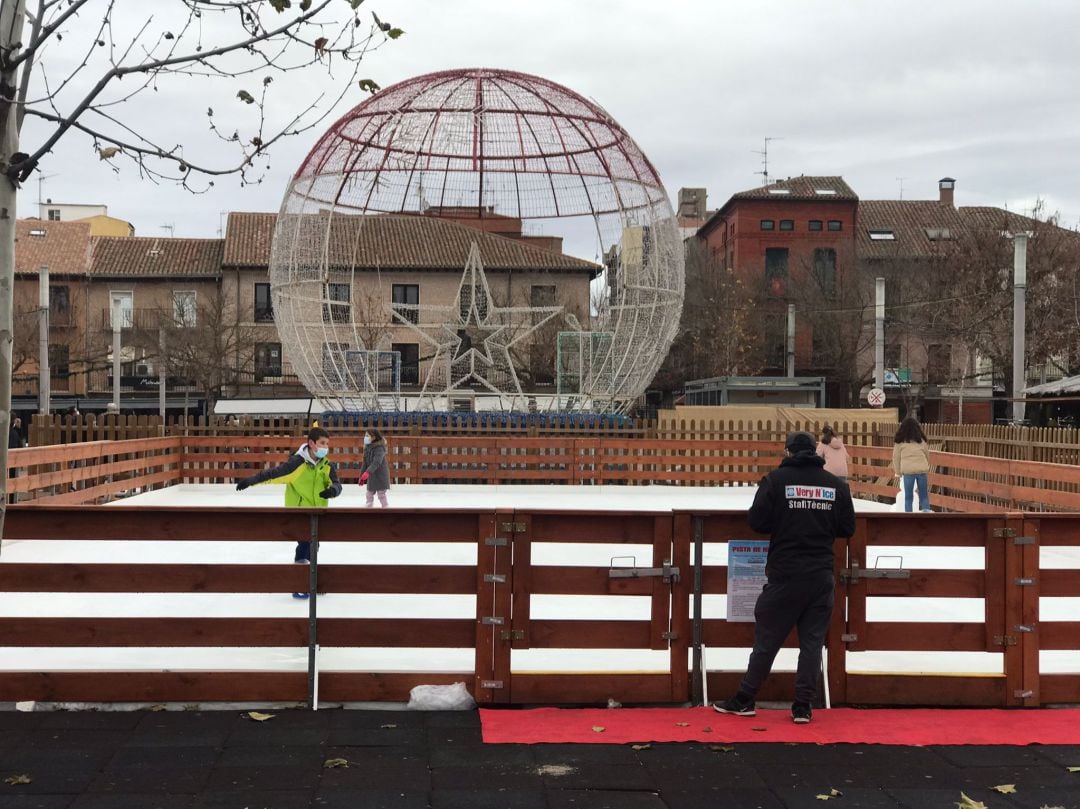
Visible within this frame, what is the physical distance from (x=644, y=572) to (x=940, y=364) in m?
48.8

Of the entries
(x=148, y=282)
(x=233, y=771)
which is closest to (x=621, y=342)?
(x=233, y=771)

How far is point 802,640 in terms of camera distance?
19.6ft

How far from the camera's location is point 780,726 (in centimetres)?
589

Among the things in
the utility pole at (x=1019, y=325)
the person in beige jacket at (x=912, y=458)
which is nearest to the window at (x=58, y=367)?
the utility pole at (x=1019, y=325)

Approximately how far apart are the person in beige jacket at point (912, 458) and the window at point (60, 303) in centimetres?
4596

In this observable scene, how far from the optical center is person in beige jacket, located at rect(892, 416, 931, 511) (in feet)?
50.9

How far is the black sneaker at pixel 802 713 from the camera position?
587cm

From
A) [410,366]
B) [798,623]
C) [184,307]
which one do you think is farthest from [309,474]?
[184,307]

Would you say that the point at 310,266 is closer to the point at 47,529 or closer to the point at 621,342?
the point at 621,342

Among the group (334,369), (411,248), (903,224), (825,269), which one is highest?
(903,224)

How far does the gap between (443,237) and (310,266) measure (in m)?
24.8

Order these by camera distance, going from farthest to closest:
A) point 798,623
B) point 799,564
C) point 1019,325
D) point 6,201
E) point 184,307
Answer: point 184,307 → point 1019,325 → point 798,623 → point 799,564 → point 6,201

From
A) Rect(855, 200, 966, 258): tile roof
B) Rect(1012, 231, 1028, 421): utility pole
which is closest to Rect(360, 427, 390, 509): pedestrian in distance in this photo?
Rect(1012, 231, 1028, 421): utility pole

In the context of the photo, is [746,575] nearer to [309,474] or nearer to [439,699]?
[439,699]
